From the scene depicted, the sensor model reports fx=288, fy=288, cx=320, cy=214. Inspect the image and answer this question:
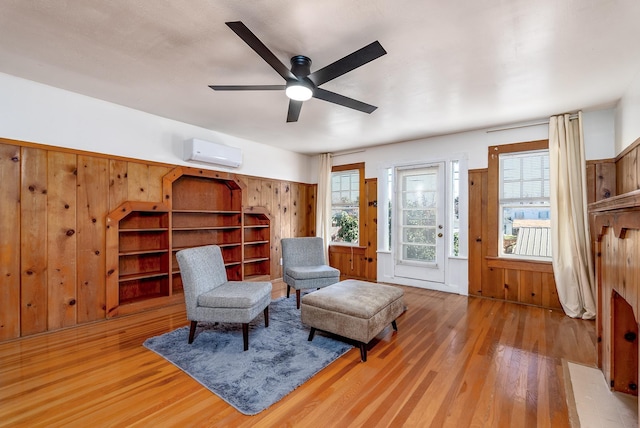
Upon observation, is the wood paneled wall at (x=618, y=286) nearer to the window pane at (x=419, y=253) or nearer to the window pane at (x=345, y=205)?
the window pane at (x=419, y=253)

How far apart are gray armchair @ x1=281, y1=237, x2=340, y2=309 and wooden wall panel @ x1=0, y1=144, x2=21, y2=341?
270cm

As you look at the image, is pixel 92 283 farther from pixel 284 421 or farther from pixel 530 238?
pixel 530 238

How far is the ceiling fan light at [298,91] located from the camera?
218 cm

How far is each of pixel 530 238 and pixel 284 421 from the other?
391 centimetres

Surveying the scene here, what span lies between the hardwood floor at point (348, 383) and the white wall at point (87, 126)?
1.97 meters

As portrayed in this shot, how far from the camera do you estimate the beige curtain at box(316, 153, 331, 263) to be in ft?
18.8

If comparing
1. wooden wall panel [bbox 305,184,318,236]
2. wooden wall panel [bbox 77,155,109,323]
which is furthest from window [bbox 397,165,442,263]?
wooden wall panel [bbox 77,155,109,323]

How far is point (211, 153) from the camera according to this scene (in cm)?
406

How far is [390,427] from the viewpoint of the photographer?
5.37ft

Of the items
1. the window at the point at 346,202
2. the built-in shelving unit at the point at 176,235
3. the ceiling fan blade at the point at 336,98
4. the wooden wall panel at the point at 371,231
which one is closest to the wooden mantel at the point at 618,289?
the ceiling fan blade at the point at 336,98

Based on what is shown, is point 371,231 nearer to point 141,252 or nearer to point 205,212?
point 205,212

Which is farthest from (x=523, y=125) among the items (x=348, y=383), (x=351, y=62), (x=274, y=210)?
(x=274, y=210)

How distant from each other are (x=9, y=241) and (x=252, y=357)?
2.52 m

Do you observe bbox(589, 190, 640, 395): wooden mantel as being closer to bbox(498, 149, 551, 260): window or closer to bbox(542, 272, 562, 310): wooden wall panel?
bbox(542, 272, 562, 310): wooden wall panel
